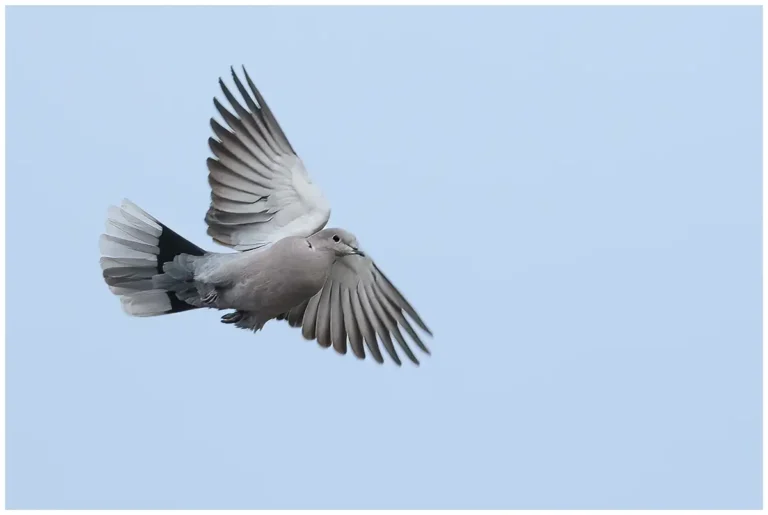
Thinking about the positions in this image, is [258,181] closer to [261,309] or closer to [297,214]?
[297,214]

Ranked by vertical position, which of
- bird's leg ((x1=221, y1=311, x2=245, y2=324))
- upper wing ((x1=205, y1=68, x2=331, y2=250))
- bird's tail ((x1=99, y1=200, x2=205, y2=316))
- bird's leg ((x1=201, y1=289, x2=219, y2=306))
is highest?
upper wing ((x1=205, y1=68, x2=331, y2=250))

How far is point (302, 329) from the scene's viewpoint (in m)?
8.56

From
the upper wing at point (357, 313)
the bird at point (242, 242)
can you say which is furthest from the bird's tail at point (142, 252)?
the upper wing at point (357, 313)

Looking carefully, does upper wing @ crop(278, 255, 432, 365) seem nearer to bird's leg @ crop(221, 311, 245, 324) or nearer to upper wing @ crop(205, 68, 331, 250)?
upper wing @ crop(205, 68, 331, 250)

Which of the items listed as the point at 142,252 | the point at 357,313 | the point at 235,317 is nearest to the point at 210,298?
the point at 235,317

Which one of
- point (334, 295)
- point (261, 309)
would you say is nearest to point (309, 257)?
point (261, 309)

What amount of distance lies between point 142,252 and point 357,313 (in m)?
1.47

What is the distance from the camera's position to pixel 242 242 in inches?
320

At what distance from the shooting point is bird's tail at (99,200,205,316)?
26.2 ft

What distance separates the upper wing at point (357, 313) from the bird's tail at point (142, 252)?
2.90ft

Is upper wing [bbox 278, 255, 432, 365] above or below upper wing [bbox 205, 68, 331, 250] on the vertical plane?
below

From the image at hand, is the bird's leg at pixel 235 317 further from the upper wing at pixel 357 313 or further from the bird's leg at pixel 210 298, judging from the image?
the upper wing at pixel 357 313

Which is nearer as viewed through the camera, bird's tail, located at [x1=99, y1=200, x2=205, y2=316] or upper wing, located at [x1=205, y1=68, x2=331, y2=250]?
bird's tail, located at [x1=99, y1=200, x2=205, y2=316]

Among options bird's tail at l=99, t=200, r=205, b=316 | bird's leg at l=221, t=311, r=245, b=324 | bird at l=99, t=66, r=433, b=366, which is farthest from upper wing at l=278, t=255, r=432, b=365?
bird's tail at l=99, t=200, r=205, b=316
